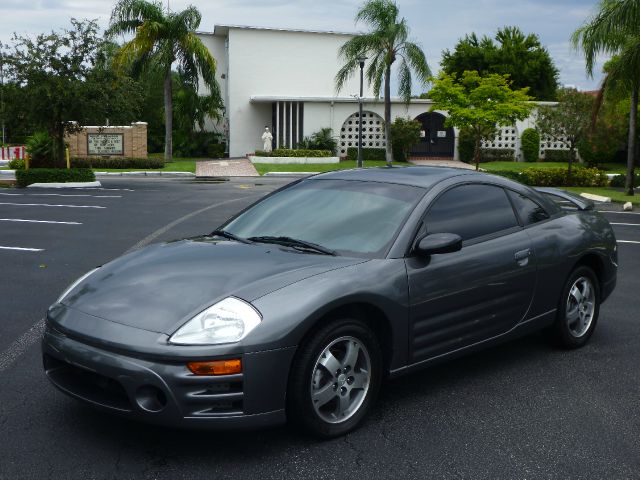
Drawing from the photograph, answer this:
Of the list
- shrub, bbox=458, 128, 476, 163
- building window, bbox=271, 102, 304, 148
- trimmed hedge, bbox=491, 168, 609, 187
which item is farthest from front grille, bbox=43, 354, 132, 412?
building window, bbox=271, 102, 304, 148

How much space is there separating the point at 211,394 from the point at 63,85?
70.8ft

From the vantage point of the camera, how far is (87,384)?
3848 mm

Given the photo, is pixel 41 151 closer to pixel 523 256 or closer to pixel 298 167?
pixel 298 167

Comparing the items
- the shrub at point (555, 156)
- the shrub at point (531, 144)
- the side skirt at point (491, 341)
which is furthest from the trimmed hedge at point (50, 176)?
the shrub at point (555, 156)

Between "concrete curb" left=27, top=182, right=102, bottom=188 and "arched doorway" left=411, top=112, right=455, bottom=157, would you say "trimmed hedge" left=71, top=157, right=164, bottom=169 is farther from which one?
A: "arched doorway" left=411, top=112, right=455, bottom=157

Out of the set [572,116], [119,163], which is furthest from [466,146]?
[119,163]

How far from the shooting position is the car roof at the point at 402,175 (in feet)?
16.3

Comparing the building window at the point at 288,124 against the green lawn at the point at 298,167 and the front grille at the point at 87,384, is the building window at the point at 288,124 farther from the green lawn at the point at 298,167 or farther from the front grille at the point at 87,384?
the front grille at the point at 87,384

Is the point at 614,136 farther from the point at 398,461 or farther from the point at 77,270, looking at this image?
the point at 398,461

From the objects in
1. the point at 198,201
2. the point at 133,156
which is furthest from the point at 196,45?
the point at 198,201

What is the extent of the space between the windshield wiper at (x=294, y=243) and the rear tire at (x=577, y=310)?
86.0 inches

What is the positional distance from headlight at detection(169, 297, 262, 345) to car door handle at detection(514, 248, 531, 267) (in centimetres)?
223

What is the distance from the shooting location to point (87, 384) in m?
3.85

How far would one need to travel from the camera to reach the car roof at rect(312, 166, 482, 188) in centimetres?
498
